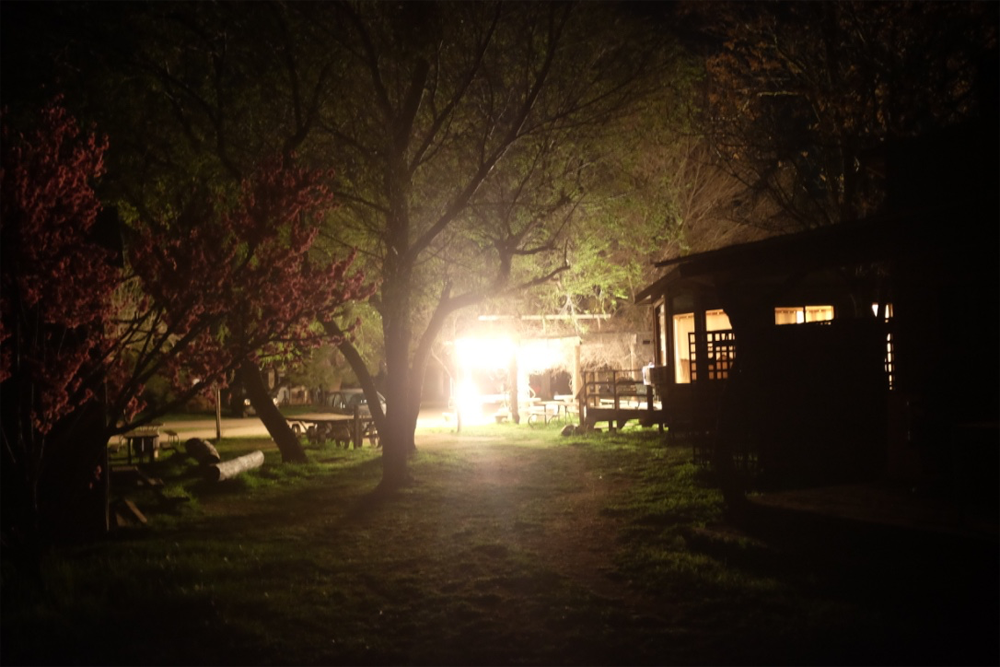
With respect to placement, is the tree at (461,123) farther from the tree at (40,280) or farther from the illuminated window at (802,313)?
the illuminated window at (802,313)

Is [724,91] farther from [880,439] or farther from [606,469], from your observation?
[880,439]

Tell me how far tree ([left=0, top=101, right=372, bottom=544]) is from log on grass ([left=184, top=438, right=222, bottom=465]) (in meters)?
6.41

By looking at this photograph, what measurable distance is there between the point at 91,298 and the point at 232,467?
7.84m

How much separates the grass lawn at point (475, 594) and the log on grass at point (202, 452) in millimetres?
4246

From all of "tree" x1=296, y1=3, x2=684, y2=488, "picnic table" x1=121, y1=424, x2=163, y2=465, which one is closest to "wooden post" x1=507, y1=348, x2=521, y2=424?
"tree" x1=296, y1=3, x2=684, y2=488

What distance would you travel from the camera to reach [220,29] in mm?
12336

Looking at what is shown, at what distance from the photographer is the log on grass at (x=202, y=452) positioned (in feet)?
52.9

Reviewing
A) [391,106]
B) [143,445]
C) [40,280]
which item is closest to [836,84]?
[391,106]

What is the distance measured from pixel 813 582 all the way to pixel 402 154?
29.1 ft

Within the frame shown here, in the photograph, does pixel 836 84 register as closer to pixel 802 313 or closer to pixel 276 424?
pixel 802 313

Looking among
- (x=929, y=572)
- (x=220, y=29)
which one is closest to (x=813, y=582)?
(x=929, y=572)

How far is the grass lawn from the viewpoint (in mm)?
5770

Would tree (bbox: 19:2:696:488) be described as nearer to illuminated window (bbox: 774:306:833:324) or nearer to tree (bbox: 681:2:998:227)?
tree (bbox: 681:2:998:227)

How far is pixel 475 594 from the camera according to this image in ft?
23.9
